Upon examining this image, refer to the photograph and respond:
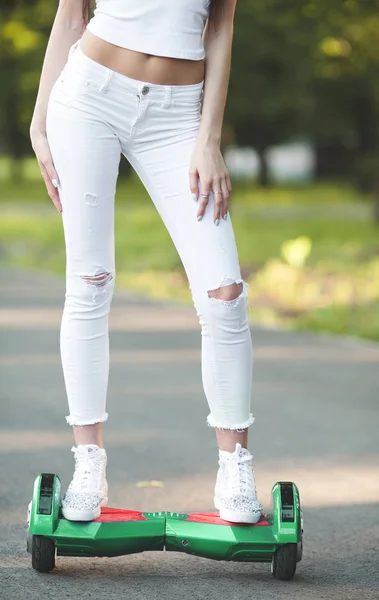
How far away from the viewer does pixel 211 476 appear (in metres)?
5.27

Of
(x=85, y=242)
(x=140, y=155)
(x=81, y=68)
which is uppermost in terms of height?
(x=81, y=68)

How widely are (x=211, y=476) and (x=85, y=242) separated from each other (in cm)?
177

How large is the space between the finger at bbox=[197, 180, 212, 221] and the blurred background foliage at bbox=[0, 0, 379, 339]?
19.9ft

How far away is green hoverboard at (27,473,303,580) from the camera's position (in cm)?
366

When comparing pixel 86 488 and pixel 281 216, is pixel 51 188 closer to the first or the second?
pixel 86 488

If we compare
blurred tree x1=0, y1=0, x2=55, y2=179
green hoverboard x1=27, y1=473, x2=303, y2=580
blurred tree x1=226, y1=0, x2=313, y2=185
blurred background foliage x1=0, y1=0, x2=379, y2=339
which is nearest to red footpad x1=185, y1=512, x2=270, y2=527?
green hoverboard x1=27, y1=473, x2=303, y2=580

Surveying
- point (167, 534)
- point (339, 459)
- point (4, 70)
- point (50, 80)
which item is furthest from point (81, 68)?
point (4, 70)

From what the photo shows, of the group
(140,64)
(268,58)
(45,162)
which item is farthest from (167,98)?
(268,58)

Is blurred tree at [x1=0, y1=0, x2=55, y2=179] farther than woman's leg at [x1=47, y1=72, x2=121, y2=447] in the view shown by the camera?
Yes

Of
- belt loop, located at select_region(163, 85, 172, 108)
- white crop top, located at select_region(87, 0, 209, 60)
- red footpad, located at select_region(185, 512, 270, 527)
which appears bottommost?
red footpad, located at select_region(185, 512, 270, 527)

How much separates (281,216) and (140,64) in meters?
21.2

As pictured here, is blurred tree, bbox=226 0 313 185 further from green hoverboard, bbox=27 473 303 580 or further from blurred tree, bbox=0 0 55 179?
green hoverboard, bbox=27 473 303 580

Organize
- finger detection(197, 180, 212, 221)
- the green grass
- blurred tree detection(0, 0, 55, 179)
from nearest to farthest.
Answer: finger detection(197, 180, 212, 221) → the green grass → blurred tree detection(0, 0, 55, 179)

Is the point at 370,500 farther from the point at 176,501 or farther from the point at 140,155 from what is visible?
the point at 140,155
